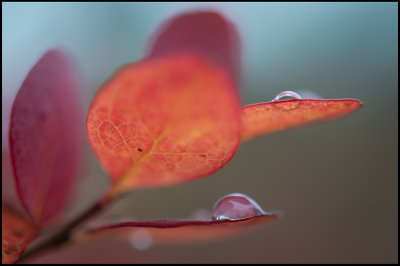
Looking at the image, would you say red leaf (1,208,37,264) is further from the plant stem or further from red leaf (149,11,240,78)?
red leaf (149,11,240,78)

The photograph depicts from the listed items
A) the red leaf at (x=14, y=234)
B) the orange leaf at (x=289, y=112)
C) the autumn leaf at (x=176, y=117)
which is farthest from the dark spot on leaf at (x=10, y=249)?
the orange leaf at (x=289, y=112)

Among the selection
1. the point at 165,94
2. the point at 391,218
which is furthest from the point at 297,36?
the point at 165,94

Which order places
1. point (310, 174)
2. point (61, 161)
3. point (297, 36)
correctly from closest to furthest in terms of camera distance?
point (61, 161), point (310, 174), point (297, 36)

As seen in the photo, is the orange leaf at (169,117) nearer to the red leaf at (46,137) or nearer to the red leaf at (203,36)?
the red leaf at (46,137)

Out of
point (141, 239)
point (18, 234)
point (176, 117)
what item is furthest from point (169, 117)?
point (141, 239)

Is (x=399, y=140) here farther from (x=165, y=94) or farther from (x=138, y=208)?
(x=165, y=94)

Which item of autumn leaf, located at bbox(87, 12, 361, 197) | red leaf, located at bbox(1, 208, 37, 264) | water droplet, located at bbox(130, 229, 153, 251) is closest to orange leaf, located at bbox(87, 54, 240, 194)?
autumn leaf, located at bbox(87, 12, 361, 197)

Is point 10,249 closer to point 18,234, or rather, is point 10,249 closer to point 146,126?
point 18,234
